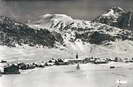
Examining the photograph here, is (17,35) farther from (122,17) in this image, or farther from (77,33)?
(77,33)

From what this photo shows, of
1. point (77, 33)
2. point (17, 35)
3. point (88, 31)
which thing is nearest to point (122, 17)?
point (17, 35)

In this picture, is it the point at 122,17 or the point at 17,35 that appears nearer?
the point at 122,17

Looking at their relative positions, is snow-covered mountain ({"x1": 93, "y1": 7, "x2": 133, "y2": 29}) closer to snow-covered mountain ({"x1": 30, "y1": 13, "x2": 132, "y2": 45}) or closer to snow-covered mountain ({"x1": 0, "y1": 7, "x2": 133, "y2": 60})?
snow-covered mountain ({"x1": 0, "y1": 7, "x2": 133, "y2": 60})

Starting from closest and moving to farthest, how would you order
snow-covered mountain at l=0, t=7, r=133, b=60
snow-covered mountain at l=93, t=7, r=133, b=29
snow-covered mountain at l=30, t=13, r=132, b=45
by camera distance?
snow-covered mountain at l=93, t=7, r=133, b=29
snow-covered mountain at l=0, t=7, r=133, b=60
snow-covered mountain at l=30, t=13, r=132, b=45

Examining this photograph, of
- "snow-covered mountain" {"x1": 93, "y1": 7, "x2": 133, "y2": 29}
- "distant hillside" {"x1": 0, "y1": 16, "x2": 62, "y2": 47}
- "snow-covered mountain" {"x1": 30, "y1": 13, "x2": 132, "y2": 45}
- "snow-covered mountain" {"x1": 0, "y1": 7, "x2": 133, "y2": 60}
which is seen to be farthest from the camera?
"snow-covered mountain" {"x1": 30, "y1": 13, "x2": 132, "y2": 45}

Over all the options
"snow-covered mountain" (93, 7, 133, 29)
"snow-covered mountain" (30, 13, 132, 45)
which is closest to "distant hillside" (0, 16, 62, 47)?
"snow-covered mountain" (30, 13, 132, 45)

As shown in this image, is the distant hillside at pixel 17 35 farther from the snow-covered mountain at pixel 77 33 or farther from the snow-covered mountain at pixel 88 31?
the snow-covered mountain at pixel 88 31

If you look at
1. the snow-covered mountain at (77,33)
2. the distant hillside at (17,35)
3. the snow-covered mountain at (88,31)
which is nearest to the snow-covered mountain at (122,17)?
the snow-covered mountain at (77,33)

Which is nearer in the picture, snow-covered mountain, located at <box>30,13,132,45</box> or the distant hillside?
the distant hillside

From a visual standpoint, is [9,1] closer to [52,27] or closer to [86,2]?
[86,2]

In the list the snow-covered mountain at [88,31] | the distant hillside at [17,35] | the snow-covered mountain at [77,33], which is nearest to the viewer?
the snow-covered mountain at [77,33]

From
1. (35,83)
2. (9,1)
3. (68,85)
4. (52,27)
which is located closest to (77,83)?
(68,85)
